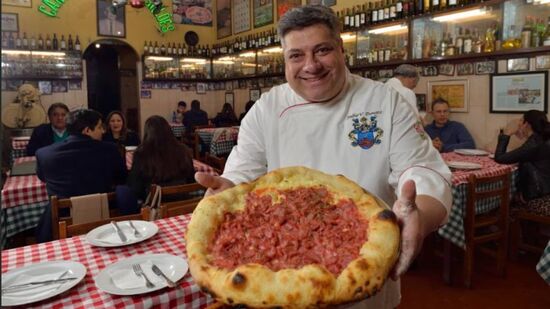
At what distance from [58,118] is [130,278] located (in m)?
4.01

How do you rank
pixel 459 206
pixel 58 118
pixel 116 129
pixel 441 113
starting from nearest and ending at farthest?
1. pixel 459 206
2. pixel 58 118
3. pixel 441 113
4. pixel 116 129

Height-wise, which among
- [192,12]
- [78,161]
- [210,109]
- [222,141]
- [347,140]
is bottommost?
[222,141]

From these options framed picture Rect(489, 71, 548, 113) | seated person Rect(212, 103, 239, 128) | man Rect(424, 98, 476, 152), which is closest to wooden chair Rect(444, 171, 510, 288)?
man Rect(424, 98, 476, 152)

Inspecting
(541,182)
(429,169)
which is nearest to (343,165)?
(429,169)

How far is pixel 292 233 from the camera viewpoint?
45.8 inches

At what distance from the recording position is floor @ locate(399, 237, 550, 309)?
A: 335cm

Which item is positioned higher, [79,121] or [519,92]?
[519,92]

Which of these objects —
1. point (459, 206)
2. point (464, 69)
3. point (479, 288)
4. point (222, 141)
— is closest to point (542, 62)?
point (464, 69)

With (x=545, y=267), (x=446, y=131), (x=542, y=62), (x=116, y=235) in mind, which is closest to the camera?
(x=116, y=235)

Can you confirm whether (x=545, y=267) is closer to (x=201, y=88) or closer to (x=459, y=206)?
(x=459, y=206)

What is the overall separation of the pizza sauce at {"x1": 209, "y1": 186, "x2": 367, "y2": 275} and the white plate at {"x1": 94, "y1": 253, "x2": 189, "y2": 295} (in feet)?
1.46

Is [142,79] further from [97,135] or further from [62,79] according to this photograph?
[97,135]

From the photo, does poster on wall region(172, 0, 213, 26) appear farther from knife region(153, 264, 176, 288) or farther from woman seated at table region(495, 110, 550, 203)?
knife region(153, 264, 176, 288)

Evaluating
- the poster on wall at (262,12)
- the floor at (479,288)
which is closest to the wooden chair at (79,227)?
the floor at (479,288)
